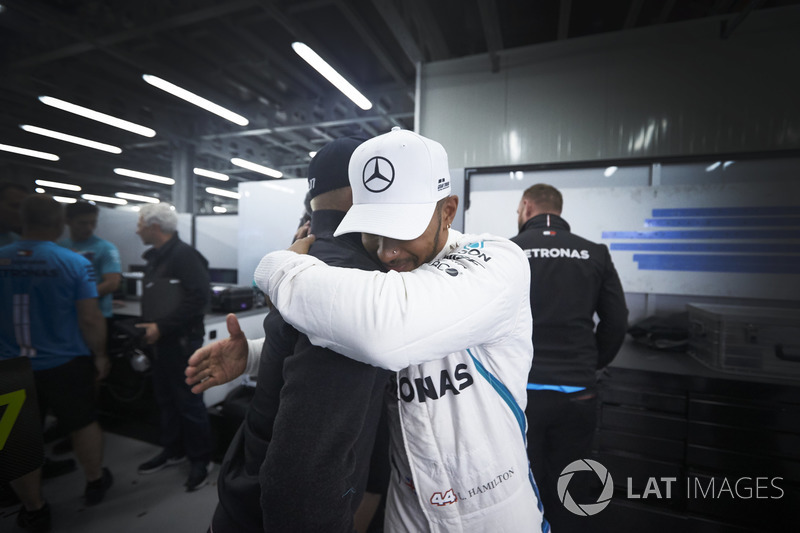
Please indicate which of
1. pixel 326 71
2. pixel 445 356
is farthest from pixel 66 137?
pixel 326 71

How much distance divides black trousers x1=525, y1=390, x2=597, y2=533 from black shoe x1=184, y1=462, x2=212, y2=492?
2071mm

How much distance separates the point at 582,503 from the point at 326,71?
3.79m

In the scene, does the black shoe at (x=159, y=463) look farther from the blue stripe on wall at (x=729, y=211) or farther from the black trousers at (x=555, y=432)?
the blue stripe on wall at (x=729, y=211)

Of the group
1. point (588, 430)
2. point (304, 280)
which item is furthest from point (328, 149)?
point (588, 430)

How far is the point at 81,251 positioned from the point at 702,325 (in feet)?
10.4

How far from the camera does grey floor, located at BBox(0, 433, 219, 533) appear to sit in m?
1.75

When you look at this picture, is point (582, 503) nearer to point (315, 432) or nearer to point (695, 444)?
point (695, 444)

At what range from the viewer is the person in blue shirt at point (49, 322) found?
29.1 inches

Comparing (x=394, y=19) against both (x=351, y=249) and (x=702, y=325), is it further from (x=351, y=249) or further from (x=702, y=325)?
(x=702, y=325)

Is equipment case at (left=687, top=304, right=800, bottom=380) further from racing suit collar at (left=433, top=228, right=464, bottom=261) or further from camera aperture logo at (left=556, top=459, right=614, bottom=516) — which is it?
racing suit collar at (left=433, top=228, right=464, bottom=261)

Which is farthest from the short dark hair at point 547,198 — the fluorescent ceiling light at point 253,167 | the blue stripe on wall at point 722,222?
the fluorescent ceiling light at point 253,167

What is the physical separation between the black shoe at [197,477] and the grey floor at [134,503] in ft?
0.10

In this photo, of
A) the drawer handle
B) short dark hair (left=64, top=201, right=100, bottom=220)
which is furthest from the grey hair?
the drawer handle

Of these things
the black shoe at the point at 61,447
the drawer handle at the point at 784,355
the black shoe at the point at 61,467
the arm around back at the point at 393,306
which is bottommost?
the black shoe at the point at 61,467
